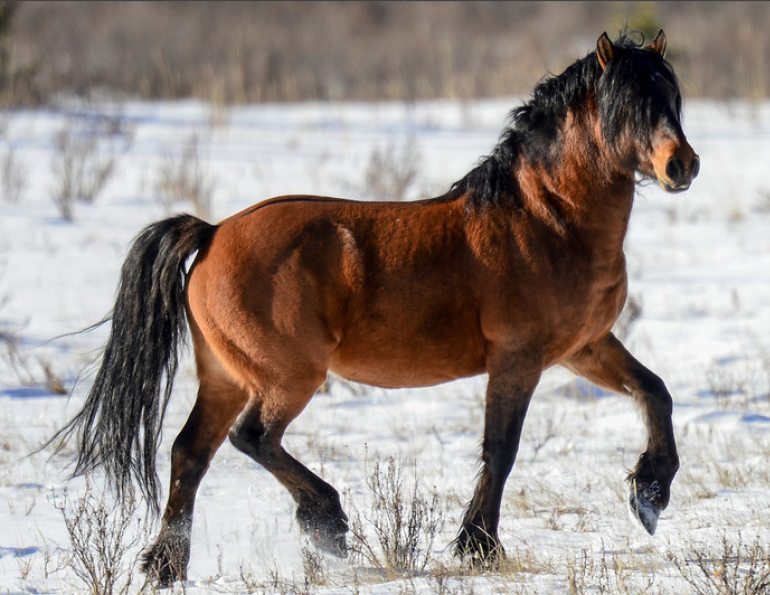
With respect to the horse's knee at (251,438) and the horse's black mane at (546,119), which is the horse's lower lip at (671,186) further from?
the horse's knee at (251,438)

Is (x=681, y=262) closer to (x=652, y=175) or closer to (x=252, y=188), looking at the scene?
(x=252, y=188)

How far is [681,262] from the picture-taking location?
9.55m

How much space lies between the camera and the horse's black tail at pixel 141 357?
409 centimetres

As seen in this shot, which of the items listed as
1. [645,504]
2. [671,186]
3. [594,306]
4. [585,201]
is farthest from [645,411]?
[671,186]

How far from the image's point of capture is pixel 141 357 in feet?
13.5

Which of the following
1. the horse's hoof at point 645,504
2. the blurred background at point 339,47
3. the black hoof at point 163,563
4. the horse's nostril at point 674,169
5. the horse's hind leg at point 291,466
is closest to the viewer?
the horse's nostril at point 674,169

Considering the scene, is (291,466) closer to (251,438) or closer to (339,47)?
(251,438)

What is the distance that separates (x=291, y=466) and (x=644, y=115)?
1864 millimetres

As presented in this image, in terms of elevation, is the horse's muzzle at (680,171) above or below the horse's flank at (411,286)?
above

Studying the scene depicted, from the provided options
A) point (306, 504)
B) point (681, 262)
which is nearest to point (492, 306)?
point (306, 504)

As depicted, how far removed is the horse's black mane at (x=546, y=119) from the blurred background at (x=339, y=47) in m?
7.01

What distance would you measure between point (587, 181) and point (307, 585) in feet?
6.13

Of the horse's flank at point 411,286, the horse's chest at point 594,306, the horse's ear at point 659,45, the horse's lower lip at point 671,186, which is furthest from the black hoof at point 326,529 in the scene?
the horse's ear at point 659,45

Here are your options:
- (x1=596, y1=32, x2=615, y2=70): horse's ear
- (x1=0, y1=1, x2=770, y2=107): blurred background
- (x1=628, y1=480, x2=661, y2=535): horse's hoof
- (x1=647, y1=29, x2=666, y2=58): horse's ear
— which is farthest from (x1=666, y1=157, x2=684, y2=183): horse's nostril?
(x1=0, y1=1, x2=770, y2=107): blurred background
